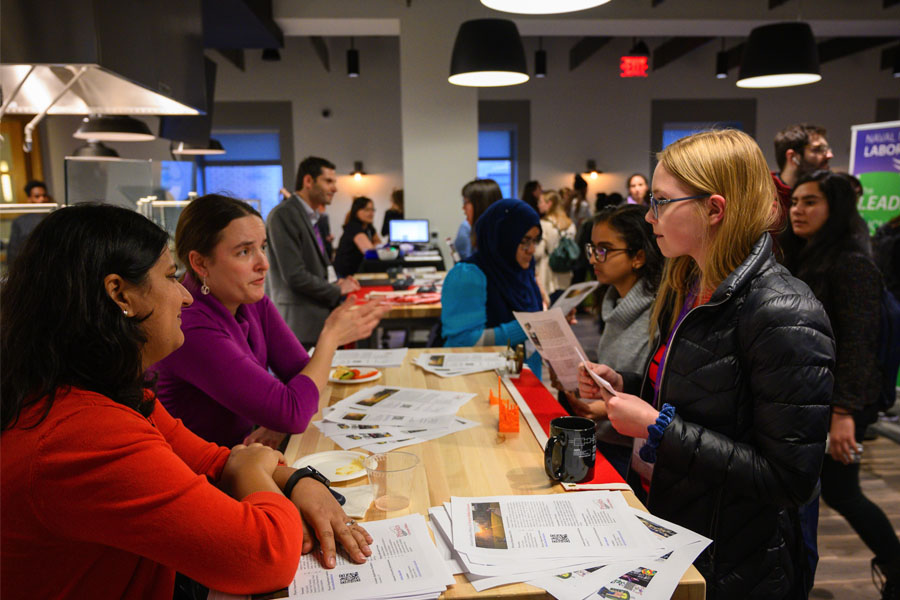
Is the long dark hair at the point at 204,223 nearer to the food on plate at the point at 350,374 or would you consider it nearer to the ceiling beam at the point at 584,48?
the food on plate at the point at 350,374

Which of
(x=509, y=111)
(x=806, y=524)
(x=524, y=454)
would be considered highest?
(x=509, y=111)

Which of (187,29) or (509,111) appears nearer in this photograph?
(187,29)

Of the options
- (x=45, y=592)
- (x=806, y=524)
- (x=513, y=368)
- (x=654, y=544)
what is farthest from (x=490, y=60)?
(x=45, y=592)

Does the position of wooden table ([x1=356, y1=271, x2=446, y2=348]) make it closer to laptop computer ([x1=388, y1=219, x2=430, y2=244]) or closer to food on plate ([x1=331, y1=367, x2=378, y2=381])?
food on plate ([x1=331, y1=367, x2=378, y2=381])

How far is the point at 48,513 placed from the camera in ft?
3.05

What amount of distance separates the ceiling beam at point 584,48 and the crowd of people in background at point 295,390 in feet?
29.7

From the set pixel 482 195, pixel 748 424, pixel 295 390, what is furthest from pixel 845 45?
pixel 295 390

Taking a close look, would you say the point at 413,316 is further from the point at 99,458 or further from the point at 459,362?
the point at 99,458

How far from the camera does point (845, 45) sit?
10648 millimetres

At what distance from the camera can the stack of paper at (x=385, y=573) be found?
1.04m

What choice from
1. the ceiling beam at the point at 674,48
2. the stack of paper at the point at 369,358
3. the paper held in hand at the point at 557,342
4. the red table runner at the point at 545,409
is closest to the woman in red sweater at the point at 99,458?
the red table runner at the point at 545,409

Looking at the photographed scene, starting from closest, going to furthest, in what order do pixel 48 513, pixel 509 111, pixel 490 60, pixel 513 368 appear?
pixel 48 513
pixel 513 368
pixel 490 60
pixel 509 111

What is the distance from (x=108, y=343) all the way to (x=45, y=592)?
0.40 metres

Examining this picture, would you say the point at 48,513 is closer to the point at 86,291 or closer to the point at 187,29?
the point at 86,291
